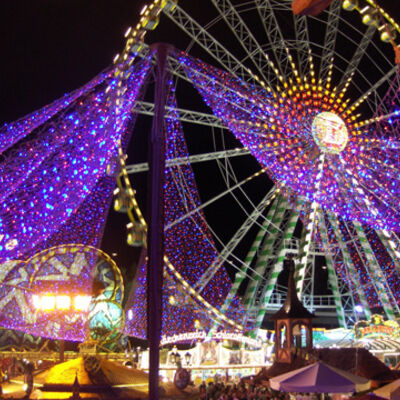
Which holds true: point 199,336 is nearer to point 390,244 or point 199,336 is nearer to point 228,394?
point 390,244

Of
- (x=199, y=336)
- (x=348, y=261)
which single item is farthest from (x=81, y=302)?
(x=348, y=261)

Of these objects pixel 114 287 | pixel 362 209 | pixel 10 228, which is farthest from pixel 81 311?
pixel 362 209

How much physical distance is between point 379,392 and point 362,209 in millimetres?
9639

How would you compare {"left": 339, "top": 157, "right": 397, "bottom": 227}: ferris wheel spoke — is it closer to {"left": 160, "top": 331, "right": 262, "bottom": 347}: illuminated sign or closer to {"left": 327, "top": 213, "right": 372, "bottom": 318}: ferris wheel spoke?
{"left": 327, "top": 213, "right": 372, "bottom": 318}: ferris wheel spoke

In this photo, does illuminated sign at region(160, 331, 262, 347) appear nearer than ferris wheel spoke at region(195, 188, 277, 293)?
Yes

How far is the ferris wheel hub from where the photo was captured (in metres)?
18.4

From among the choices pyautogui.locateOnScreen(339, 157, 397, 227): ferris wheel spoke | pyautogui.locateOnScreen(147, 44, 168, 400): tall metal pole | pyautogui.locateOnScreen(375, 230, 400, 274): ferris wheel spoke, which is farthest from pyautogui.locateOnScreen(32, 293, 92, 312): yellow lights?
pyautogui.locateOnScreen(147, 44, 168, 400): tall metal pole

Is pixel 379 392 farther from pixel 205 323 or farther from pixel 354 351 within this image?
pixel 205 323

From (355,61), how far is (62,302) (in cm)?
1334

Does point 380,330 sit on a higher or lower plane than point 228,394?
higher

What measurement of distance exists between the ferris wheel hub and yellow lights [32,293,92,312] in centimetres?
913

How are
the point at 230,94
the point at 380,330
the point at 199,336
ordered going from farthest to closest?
1. the point at 380,330
2. the point at 199,336
3. the point at 230,94

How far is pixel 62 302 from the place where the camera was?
746 inches

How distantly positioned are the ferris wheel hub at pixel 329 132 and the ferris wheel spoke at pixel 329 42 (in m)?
2.03
